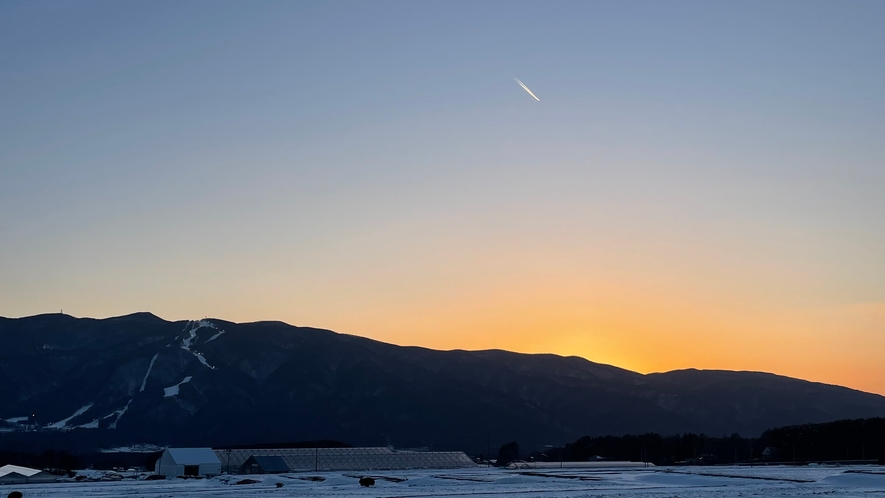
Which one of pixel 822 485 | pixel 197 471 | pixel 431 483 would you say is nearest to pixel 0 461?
pixel 197 471

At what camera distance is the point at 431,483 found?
3339 inches

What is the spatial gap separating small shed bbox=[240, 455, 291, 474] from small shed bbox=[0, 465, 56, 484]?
32.5 meters

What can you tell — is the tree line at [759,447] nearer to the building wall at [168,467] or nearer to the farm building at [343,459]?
the farm building at [343,459]

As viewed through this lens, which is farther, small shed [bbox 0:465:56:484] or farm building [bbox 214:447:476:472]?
farm building [bbox 214:447:476:472]

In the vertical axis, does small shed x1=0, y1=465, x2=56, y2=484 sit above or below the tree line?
below

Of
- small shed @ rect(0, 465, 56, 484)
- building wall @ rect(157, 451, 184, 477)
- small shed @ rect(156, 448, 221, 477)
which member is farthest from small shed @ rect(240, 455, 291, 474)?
small shed @ rect(0, 465, 56, 484)

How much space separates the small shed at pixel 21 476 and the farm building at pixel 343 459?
33.4 meters

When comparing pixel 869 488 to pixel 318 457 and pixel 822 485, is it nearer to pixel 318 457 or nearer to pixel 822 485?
pixel 822 485

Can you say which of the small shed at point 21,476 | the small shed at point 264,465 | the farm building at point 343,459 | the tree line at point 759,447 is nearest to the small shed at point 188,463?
the small shed at point 264,465

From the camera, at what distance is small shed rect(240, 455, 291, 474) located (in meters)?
136

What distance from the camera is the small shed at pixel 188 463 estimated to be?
420ft

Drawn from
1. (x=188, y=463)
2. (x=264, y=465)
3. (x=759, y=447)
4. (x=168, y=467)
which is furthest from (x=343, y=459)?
(x=759, y=447)

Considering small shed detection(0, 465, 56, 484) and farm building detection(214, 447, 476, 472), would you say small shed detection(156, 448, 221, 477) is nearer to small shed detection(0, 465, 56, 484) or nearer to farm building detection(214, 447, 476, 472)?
farm building detection(214, 447, 476, 472)

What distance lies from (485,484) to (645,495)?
24.3 metres
